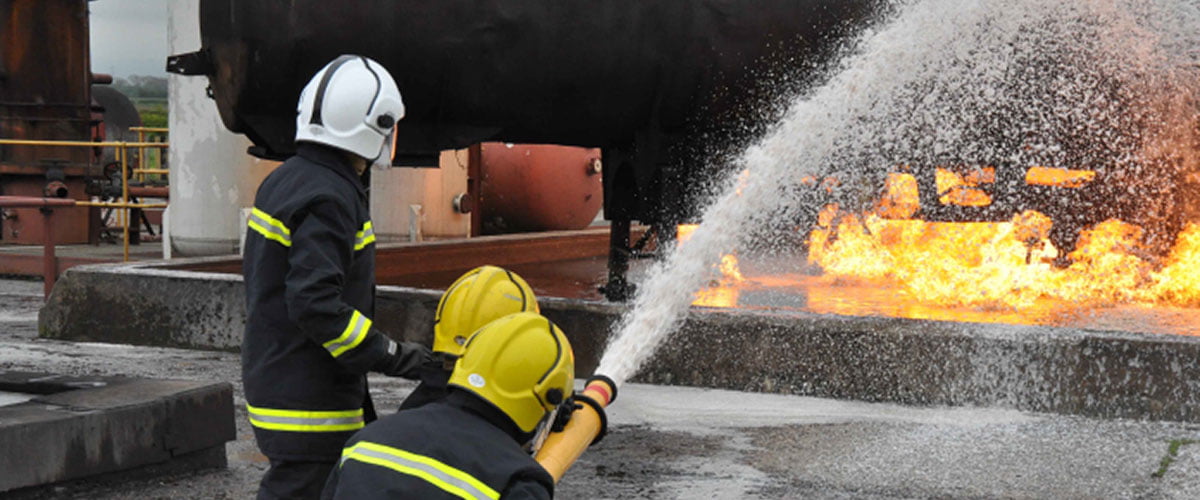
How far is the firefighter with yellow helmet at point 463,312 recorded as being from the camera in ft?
10.4

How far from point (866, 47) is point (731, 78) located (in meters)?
0.76

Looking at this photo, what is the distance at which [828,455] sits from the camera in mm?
4992

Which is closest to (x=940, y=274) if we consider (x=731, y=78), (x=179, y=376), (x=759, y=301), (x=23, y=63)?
(x=759, y=301)

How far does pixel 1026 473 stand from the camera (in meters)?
4.72

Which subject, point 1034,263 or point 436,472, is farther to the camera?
point 1034,263

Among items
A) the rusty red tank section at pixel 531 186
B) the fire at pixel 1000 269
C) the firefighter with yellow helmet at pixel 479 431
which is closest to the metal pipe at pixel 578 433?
the firefighter with yellow helmet at pixel 479 431

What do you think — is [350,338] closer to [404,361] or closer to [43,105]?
[404,361]

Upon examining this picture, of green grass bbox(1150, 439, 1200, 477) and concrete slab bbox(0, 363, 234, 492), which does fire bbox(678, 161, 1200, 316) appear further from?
concrete slab bbox(0, 363, 234, 492)

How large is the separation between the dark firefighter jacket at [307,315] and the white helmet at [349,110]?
47mm

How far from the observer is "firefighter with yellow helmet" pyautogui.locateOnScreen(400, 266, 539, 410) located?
3.18 meters

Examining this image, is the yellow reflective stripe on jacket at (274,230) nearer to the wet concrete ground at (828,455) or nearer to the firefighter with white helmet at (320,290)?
the firefighter with white helmet at (320,290)

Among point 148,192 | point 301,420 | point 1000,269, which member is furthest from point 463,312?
point 148,192

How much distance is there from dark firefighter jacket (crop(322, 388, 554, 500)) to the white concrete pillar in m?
9.89

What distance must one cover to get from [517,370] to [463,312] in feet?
2.89
